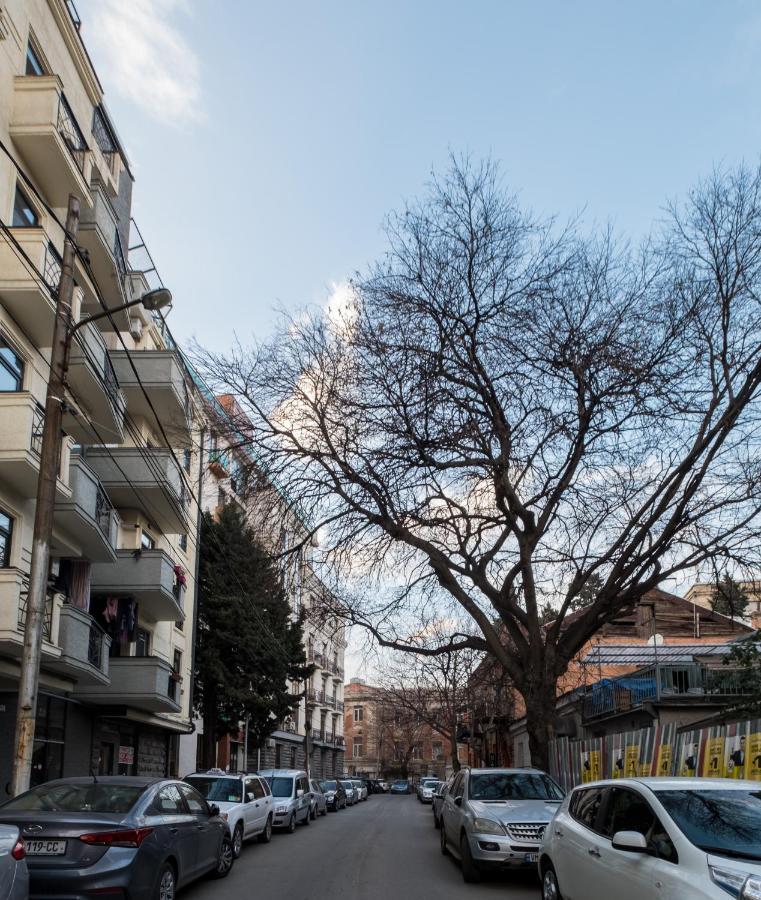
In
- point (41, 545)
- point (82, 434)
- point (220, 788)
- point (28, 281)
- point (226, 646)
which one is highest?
point (28, 281)

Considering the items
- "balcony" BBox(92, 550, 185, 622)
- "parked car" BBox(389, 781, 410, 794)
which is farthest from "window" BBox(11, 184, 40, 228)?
"parked car" BBox(389, 781, 410, 794)

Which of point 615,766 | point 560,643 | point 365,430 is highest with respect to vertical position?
point 365,430

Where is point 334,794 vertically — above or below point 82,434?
below

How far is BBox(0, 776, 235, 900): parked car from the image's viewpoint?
8.05 metres

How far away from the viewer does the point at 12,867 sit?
6398 mm

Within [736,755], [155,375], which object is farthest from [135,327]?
[736,755]

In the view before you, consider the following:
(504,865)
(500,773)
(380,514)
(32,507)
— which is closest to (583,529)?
(380,514)

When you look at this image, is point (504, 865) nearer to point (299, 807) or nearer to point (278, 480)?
point (278, 480)

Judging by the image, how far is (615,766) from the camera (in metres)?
16.8

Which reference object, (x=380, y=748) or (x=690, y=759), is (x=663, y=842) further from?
(x=380, y=748)

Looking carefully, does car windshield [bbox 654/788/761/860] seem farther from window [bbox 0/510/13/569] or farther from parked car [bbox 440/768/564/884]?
window [bbox 0/510/13/569]

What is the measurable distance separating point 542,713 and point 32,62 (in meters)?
17.7

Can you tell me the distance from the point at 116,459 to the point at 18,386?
20.2 ft

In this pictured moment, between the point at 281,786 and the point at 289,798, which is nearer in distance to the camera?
the point at 289,798
